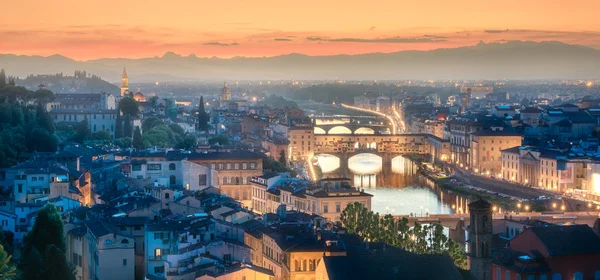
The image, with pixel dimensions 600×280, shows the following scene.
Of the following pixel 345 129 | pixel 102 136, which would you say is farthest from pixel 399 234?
pixel 345 129

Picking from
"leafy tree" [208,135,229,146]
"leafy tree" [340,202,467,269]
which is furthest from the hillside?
"leafy tree" [340,202,467,269]

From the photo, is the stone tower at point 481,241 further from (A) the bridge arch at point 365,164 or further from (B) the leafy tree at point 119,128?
(A) the bridge arch at point 365,164

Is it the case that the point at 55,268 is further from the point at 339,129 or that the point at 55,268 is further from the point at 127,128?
the point at 339,129

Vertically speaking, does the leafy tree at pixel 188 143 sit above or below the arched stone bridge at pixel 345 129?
below

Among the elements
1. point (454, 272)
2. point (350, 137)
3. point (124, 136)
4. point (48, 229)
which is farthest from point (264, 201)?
point (350, 137)

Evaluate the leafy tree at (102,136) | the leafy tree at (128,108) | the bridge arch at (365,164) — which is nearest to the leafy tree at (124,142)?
the leafy tree at (102,136)

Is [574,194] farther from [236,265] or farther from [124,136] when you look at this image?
[236,265]

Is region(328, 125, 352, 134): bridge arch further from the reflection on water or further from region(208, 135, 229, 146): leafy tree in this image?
region(208, 135, 229, 146): leafy tree

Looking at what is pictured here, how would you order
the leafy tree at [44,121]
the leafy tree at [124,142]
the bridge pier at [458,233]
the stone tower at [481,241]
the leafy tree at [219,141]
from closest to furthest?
1. the stone tower at [481,241]
2. the bridge pier at [458,233]
3. the leafy tree at [44,121]
4. the leafy tree at [124,142]
5. the leafy tree at [219,141]
